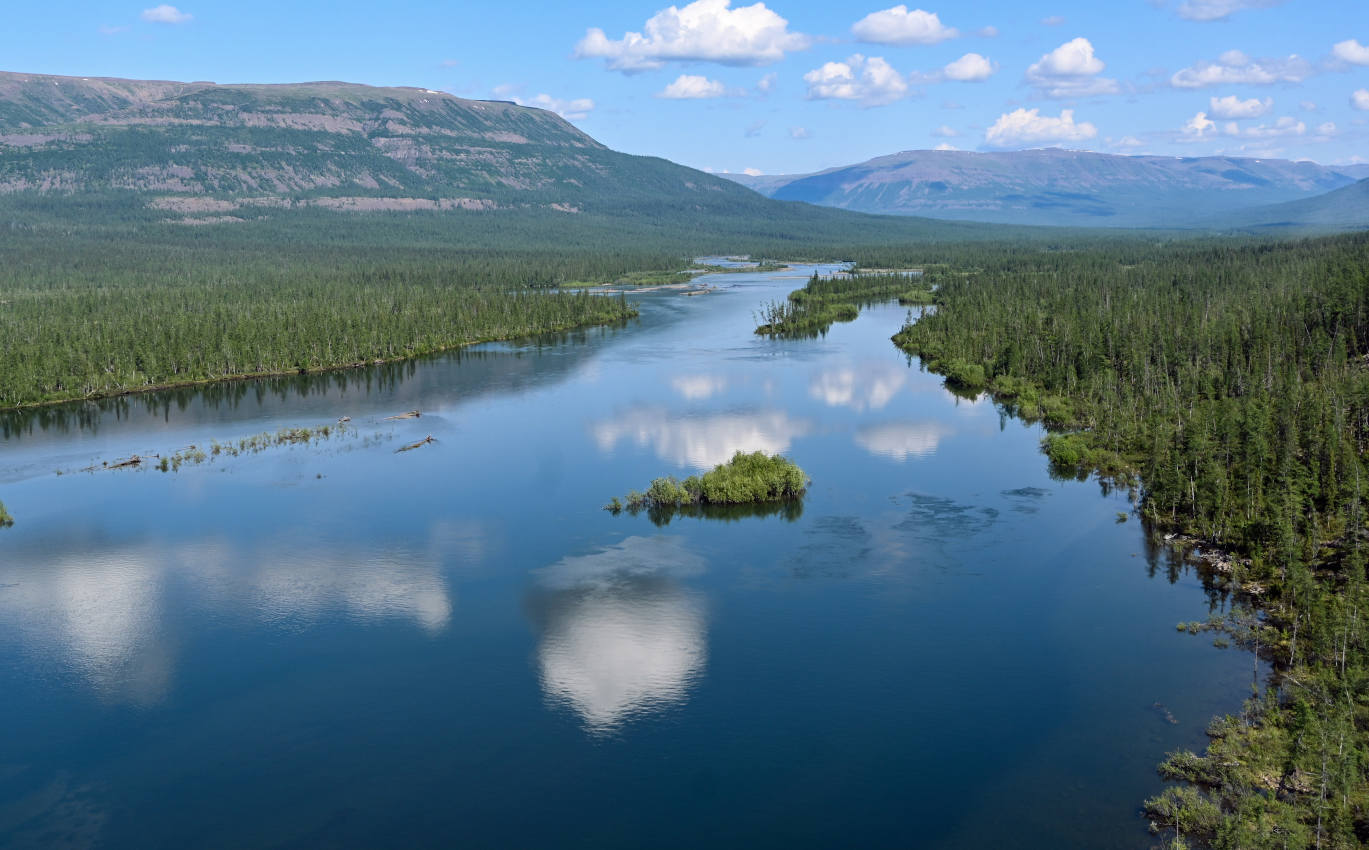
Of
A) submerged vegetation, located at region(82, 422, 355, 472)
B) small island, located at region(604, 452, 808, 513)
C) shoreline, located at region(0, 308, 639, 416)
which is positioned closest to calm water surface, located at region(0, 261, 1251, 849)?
submerged vegetation, located at region(82, 422, 355, 472)

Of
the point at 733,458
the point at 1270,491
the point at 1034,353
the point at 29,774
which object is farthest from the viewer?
the point at 1034,353

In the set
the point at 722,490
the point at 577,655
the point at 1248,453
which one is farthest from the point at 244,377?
the point at 1248,453

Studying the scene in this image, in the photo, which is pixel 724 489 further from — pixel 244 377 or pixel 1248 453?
pixel 244 377

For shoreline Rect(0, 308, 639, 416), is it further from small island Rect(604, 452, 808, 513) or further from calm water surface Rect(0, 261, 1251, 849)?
small island Rect(604, 452, 808, 513)

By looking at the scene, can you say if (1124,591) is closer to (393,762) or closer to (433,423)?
(393,762)

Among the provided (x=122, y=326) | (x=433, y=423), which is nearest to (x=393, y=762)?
(x=433, y=423)
